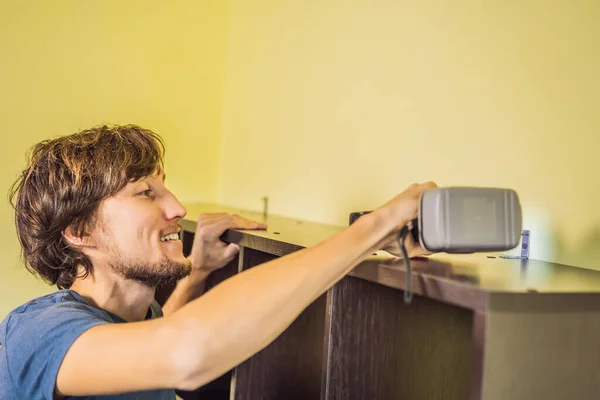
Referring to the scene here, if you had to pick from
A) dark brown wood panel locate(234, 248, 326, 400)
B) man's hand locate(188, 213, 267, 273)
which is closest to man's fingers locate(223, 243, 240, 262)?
man's hand locate(188, 213, 267, 273)

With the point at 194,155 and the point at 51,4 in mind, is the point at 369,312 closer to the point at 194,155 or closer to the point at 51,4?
the point at 194,155

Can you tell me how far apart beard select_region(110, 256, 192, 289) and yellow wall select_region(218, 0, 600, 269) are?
1.57 ft

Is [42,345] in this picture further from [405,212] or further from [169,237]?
[405,212]

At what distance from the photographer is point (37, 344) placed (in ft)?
3.13

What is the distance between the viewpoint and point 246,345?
86cm

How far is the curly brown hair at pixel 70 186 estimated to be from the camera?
121cm

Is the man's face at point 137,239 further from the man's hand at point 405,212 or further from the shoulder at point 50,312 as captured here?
the man's hand at point 405,212

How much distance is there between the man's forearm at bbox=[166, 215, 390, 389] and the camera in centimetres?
85

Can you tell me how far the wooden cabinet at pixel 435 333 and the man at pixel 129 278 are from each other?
0.31ft

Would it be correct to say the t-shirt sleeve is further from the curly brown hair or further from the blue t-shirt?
the curly brown hair

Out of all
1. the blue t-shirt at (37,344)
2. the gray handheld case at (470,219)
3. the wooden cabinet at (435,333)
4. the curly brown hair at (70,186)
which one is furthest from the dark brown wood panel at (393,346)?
the curly brown hair at (70,186)


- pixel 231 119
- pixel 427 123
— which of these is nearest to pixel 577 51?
pixel 427 123

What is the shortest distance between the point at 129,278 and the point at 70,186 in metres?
0.20

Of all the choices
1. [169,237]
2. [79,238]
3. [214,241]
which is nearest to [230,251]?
[214,241]
